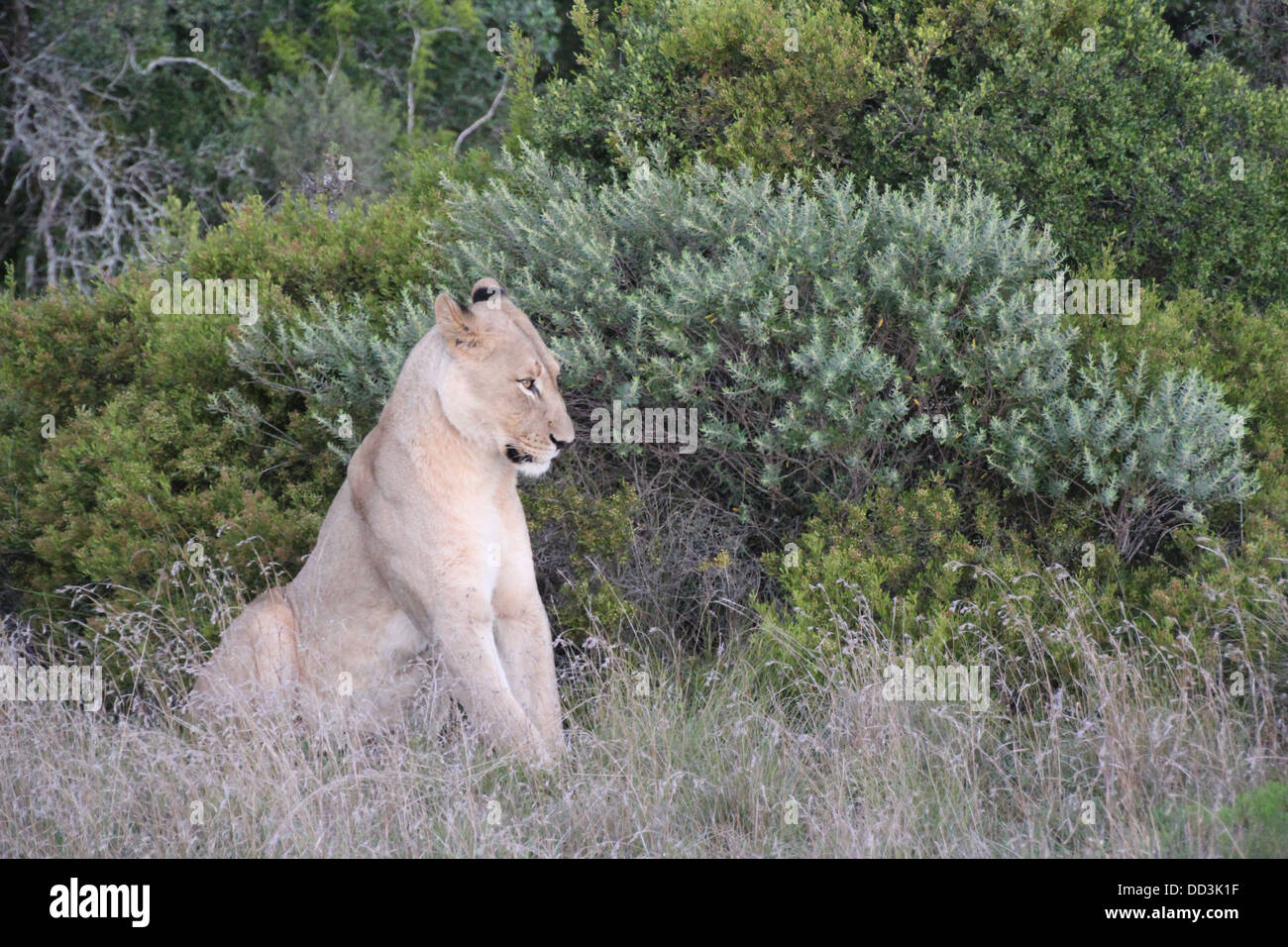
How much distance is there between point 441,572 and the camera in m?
5.04

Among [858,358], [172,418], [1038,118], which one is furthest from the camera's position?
[1038,118]

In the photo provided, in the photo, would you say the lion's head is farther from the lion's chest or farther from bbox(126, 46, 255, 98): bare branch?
bbox(126, 46, 255, 98): bare branch

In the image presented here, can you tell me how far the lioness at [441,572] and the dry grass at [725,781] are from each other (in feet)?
0.65

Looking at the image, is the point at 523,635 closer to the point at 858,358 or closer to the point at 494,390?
the point at 494,390

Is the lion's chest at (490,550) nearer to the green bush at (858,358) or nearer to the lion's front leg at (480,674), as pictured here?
the lion's front leg at (480,674)

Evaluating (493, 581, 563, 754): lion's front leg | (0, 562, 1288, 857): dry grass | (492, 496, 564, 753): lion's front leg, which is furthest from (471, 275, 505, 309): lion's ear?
(0, 562, 1288, 857): dry grass

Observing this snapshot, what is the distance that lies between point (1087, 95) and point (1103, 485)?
104 inches

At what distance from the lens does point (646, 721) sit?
5.14 m

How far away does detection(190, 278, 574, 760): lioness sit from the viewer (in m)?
5.04

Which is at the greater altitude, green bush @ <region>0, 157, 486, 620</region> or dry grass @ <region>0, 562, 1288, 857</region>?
green bush @ <region>0, 157, 486, 620</region>

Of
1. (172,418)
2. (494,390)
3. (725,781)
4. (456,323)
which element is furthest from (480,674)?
(172,418)

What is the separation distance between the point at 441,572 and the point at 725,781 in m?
1.32

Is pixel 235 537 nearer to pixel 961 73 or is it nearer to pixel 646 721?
pixel 646 721
